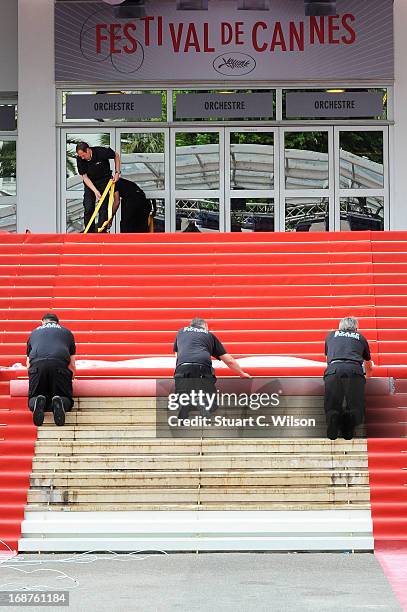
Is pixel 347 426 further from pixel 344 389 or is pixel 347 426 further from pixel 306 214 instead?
pixel 306 214

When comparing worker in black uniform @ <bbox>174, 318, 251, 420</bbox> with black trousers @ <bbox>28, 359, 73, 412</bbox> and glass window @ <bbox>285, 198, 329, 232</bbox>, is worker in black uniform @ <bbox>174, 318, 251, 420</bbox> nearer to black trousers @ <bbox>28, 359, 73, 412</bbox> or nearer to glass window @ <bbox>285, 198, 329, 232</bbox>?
black trousers @ <bbox>28, 359, 73, 412</bbox>

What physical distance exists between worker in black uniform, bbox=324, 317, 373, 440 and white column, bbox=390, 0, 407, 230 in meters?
9.64

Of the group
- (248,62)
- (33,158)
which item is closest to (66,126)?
(33,158)

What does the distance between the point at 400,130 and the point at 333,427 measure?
10846 mm

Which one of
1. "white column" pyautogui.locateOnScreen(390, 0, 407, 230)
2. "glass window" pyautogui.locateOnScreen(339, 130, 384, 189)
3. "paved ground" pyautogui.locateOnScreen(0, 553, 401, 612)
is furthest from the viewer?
"glass window" pyautogui.locateOnScreen(339, 130, 384, 189)

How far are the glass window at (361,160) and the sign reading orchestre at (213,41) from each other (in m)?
1.09

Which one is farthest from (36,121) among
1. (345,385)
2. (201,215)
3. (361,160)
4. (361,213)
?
(345,385)

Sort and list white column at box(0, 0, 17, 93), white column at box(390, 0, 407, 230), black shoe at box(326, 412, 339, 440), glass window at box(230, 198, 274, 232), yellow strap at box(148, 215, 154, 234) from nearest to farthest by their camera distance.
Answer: black shoe at box(326, 412, 339, 440)
yellow strap at box(148, 215, 154, 234)
white column at box(390, 0, 407, 230)
glass window at box(230, 198, 274, 232)
white column at box(0, 0, 17, 93)

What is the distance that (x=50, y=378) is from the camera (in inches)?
524

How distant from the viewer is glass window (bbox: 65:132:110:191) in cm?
2294

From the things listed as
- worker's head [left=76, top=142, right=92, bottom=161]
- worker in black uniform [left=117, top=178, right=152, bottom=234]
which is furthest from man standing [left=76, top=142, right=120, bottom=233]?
worker in black uniform [left=117, top=178, right=152, bottom=234]

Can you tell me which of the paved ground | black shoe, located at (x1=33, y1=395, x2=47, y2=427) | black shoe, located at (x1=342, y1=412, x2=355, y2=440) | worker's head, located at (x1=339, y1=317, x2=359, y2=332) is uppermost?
worker's head, located at (x1=339, y1=317, x2=359, y2=332)

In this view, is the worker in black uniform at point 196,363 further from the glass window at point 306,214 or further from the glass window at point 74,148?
the glass window at point 74,148

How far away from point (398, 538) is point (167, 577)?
265cm
